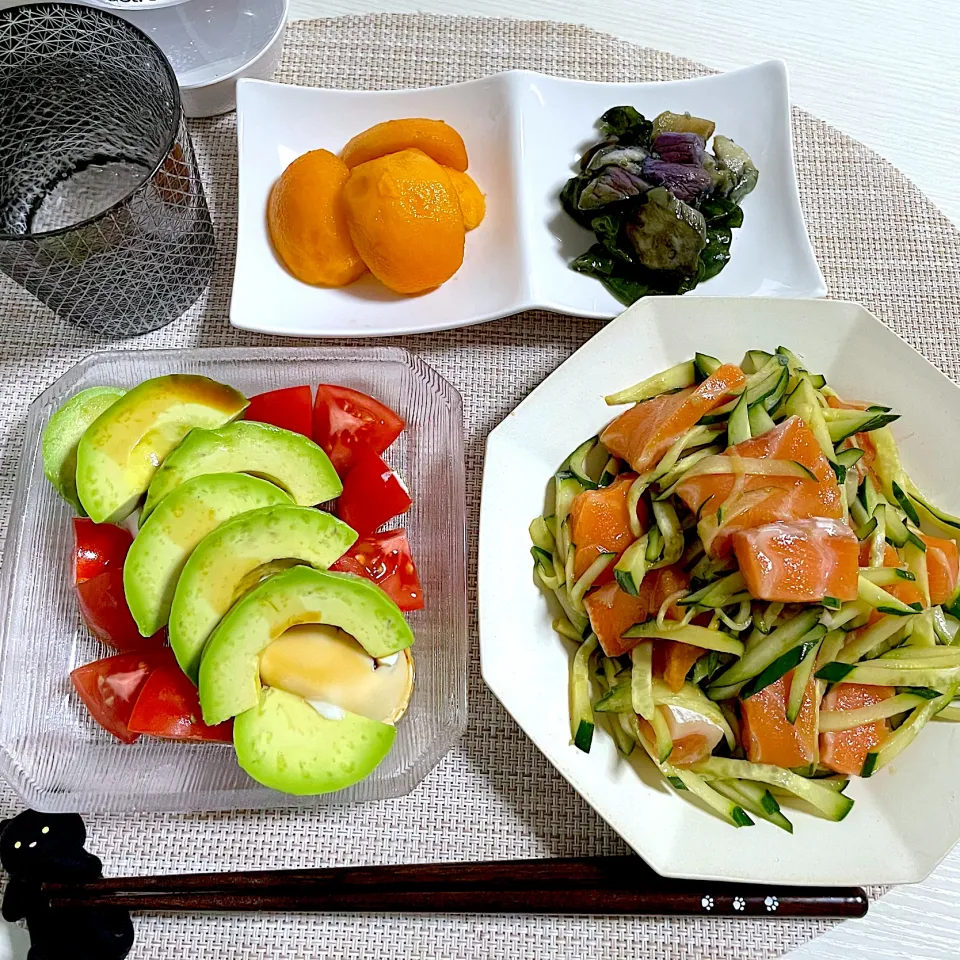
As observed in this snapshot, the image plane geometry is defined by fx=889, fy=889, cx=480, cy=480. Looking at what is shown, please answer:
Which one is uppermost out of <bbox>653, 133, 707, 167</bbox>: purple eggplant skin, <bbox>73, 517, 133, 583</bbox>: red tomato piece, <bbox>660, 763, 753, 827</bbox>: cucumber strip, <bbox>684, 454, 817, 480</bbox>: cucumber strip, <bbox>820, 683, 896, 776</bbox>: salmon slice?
<bbox>653, 133, 707, 167</bbox>: purple eggplant skin

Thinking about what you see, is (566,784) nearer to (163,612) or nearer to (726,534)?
(726,534)

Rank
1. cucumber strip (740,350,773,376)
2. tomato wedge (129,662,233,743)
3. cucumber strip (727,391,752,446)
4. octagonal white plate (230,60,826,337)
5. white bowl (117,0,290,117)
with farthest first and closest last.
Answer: white bowl (117,0,290,117) < octagonal white plate (230,60,826,337) < cucumber strip (740,350,773,376) < cucumber strip (727,391,752,446) < tomato wedge (129,662,233,743)

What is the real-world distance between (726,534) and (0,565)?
43.6 inches

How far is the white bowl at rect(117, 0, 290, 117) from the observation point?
172 cm

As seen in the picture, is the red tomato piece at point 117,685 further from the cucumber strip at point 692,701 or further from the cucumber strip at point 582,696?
the cucumber strip at point 692,701

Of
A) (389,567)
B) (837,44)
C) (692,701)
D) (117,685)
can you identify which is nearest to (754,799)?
(692,701)

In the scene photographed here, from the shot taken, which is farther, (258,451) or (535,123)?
(535,123)

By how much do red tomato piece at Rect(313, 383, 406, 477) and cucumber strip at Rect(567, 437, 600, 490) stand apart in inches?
Result: 11.4

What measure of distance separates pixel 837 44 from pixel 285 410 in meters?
1.56

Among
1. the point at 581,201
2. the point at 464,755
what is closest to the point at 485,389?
the point at 581,201

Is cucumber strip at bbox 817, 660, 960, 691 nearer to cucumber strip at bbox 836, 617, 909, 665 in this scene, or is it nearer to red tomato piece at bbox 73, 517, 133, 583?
cucumber strip at bbox 836, 617, 909, 665

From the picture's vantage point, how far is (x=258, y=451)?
1.26m

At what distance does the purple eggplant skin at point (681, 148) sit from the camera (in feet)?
5.28

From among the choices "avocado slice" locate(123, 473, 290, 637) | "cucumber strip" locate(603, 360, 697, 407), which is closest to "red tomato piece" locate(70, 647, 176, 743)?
"avocado slice" locate(123, 473, 290, 637)
